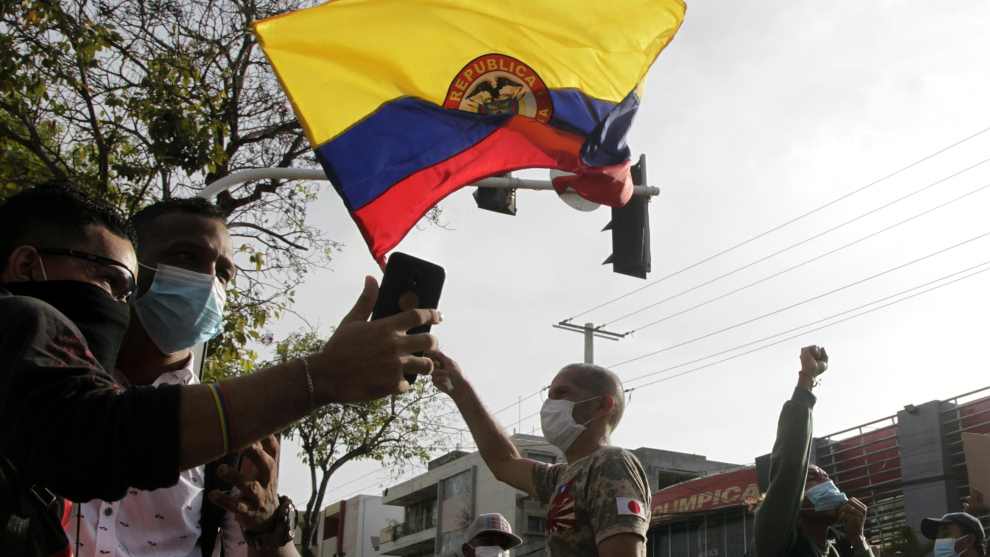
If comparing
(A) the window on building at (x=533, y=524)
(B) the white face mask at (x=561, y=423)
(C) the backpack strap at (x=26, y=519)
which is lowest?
(C) the backpack strap at (x=26, y=519)

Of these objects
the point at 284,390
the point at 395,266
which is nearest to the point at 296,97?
the point at 395,266

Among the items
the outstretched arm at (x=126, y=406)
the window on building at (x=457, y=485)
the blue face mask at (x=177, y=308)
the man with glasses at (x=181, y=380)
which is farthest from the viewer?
the window on building at (x=457, y=485)

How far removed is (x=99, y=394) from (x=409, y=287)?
0.67 m

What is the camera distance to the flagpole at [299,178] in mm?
8156

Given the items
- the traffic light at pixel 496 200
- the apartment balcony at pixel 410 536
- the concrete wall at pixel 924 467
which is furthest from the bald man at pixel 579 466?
the apartment balcony at pixel 410 536

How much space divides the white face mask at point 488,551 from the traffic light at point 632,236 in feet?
9.21

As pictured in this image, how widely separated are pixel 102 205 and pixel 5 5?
28.7 feet

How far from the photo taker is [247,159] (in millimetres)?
12023

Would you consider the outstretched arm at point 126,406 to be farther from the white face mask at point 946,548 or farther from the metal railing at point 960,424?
the metal railing at point 960,424

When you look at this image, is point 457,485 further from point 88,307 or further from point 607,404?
point 88,307

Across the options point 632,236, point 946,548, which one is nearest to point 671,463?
point 632,236

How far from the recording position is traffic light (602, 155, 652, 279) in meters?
8.80

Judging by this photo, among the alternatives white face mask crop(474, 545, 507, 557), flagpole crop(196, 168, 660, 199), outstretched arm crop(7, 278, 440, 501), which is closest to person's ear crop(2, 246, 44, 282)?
outstretched arm crop(7, 278, 440, 501)

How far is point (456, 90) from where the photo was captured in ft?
17.5
